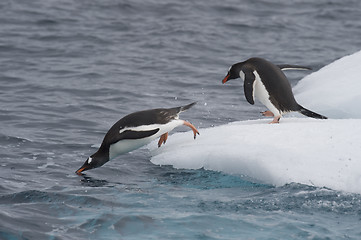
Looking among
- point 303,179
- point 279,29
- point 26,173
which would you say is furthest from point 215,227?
point 279,29

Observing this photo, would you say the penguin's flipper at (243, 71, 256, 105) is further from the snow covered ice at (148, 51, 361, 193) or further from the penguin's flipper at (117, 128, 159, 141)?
the penguin's flipper at (117, 128, 159, 141)

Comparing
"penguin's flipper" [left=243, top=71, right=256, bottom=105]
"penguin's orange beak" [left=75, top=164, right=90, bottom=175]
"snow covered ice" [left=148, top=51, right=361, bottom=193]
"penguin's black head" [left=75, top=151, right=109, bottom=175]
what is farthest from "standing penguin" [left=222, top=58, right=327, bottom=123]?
"penguin's orange beak" [left=75, top=164, right=90, bottom=175]

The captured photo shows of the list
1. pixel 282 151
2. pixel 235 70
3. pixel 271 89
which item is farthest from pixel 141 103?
pixel 282 151

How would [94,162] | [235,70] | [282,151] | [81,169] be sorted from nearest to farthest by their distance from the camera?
1. [282,151]
2. [81,169]
3. [94,162]
4. [235,70]

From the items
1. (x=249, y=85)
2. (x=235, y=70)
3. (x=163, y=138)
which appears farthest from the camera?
(x=235, y=70)

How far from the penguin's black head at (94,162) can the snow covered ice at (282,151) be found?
517 mm

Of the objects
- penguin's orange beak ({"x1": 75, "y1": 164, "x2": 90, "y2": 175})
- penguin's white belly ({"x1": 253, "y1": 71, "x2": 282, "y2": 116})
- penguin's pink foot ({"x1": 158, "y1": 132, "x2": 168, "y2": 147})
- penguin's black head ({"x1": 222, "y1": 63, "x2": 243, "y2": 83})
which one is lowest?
penguin's orange beak ({"x1": 75, "y1": 164, "x2": 90, "y2": 175})

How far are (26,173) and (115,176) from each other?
79cm

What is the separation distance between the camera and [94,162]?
6305mm

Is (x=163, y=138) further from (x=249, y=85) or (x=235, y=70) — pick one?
(x=235, y=70)

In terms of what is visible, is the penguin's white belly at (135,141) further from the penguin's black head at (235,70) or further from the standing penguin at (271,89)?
the penguin's black head at (235,70)

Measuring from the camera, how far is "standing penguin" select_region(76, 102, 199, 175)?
6.33 metres

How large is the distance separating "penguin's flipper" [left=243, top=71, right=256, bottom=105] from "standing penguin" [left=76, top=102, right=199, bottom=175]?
0.67 m

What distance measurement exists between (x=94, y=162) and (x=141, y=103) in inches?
119
